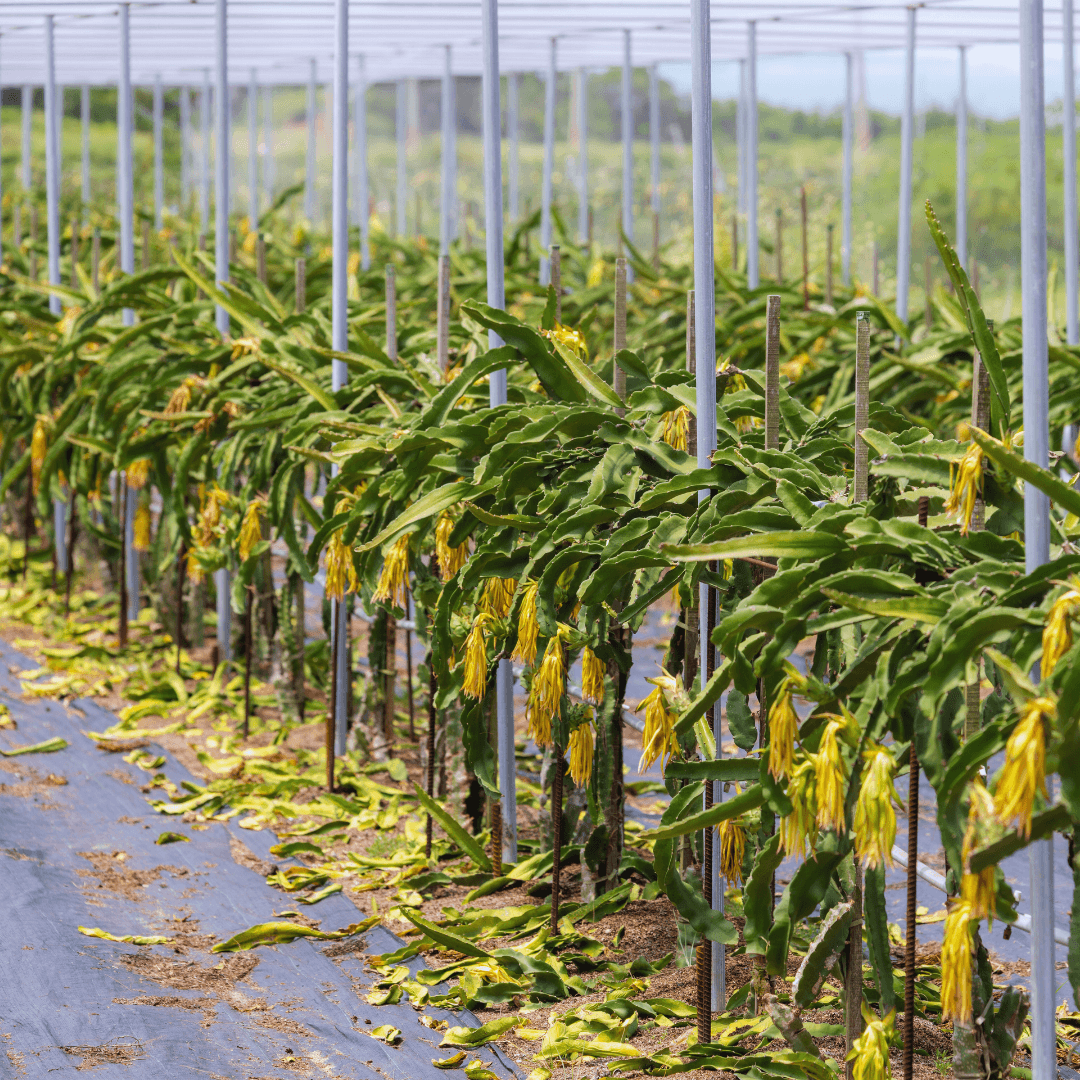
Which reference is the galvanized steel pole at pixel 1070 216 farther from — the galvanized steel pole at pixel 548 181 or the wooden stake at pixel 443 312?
the galvanized steel pole at pixel 548 181

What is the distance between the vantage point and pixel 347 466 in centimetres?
312

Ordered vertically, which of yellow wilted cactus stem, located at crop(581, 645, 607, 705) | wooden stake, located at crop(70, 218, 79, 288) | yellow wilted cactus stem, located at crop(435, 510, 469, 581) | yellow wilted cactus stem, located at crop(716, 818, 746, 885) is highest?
wooden stake, located at crop(70, 218, 79, 288)

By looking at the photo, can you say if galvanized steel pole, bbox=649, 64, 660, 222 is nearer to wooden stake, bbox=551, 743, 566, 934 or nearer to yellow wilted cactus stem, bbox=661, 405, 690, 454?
yellow wilted cactus stem, bbox=661, 405, 690, 454

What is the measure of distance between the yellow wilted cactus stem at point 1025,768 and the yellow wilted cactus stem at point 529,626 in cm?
103

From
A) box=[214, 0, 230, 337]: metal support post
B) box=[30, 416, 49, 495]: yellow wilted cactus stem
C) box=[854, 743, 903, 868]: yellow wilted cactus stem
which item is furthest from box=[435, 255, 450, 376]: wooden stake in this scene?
box=[30, 416, 49, 495]: yellow wilted cactus stem

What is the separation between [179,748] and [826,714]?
266cm

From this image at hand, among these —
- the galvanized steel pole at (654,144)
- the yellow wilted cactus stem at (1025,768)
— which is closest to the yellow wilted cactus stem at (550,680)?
the yellow wilted cactus stem at (1025,768)

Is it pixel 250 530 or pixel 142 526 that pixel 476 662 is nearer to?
pixel 250 530

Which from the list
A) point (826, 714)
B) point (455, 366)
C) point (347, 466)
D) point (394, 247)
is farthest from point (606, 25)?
point (826, 714)

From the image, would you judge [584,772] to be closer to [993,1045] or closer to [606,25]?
[993,1045]

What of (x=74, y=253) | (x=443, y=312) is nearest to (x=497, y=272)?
(x=443, y=312)

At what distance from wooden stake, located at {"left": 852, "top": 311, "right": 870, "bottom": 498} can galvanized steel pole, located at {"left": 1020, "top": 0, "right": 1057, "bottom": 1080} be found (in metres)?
0.30

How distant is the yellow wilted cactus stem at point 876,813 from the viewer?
5.18 feet

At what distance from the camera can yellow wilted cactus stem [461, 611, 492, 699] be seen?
97.8 inches
